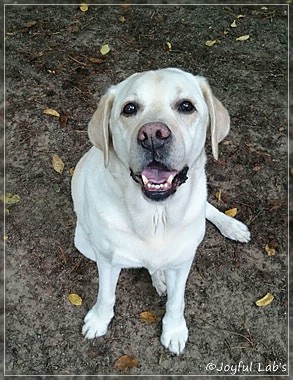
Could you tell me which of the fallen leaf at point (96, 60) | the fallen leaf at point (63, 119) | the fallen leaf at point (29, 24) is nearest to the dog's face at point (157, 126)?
the fallen leaf at point (63, 119)

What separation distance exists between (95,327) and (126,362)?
0.83ft

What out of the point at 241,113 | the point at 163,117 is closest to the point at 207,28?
the point at 241,113

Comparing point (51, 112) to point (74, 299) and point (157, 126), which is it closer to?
point (74, 299)

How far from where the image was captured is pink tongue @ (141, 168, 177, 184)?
8.05 ft

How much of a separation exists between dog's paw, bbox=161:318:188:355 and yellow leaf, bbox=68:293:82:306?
0.53 meters

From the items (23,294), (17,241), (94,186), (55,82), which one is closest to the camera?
(94,186)

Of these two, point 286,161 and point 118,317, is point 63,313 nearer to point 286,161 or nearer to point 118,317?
point 118,317

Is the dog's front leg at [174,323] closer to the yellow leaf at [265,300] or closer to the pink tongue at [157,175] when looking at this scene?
the yellow leaf at [265,300]


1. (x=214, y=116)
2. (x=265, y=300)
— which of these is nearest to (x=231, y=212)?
(x=265, y=300)

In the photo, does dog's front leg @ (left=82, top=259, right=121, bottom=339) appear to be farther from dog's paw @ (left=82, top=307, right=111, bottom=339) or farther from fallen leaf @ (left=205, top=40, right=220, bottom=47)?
fallen leaf @ (left=205, top=40, right=220, bottom=47)

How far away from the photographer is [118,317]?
339 centimetres

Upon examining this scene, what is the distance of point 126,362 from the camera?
10.6 feet

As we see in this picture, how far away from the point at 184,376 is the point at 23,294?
1.04m

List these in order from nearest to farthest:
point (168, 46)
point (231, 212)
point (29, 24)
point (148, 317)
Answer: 1. point (148, 317)
2. point (231, 212)
3. point (168, 46)
4. point (29, 24)
